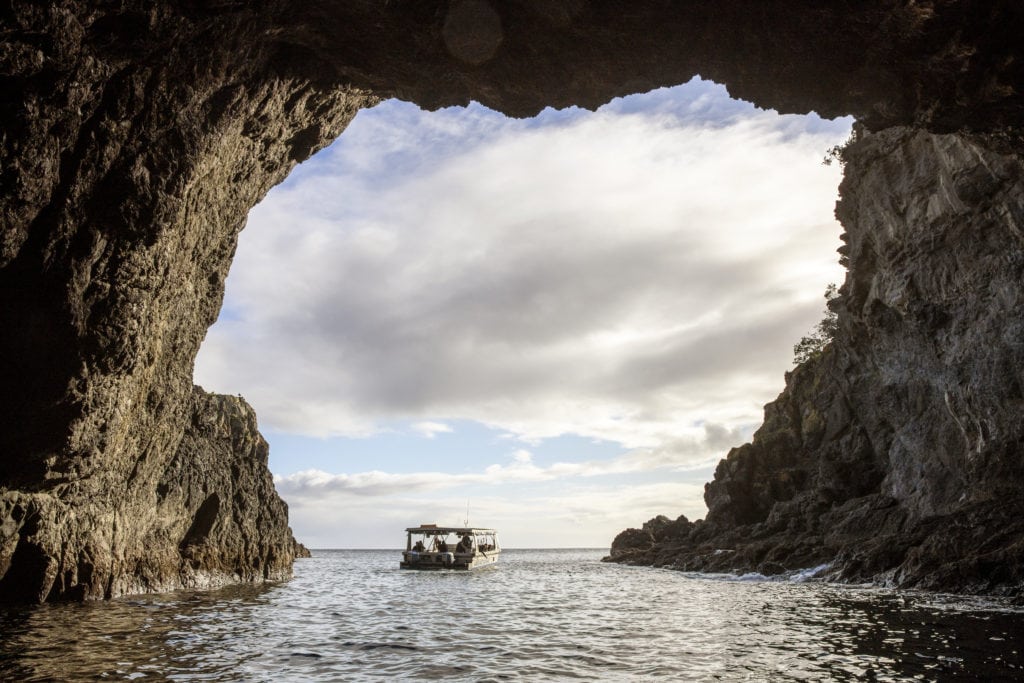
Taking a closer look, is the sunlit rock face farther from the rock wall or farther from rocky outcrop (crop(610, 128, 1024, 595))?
rocky outcrop (crop(610, 128, 1024, 595))

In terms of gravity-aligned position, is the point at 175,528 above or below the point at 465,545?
above

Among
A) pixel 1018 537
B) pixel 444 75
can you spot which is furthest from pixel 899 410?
pixel 444 75

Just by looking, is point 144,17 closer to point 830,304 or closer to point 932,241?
point 932,241

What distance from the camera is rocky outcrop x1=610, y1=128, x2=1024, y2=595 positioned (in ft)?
80.2

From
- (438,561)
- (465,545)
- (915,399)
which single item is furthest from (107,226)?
(465,545)

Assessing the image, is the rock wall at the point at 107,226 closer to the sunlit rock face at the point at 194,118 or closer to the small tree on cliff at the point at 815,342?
the sunlit rock face at the point at 194,118

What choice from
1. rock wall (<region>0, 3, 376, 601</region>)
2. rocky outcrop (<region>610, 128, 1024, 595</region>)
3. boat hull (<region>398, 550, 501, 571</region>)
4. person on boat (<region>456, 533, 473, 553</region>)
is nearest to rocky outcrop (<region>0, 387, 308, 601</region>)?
rock wall (<region>0, 3, 376, 601</region>)

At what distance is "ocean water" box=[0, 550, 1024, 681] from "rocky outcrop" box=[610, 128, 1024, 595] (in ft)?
21.2

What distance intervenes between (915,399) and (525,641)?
3114 cm

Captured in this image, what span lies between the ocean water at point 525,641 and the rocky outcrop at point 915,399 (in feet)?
21.2

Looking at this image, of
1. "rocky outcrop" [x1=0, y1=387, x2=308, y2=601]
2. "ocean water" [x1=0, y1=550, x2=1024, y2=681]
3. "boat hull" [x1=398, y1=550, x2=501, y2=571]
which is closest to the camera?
"ocean water" [x1=0, y1=550, x2=1024, y2=681]

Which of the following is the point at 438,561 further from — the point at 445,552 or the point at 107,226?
the point at 107,226

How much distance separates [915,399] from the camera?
1394 inches

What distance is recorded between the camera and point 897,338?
35750 millimetres
